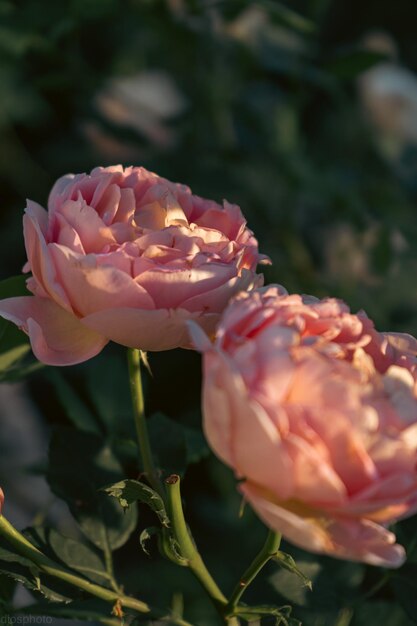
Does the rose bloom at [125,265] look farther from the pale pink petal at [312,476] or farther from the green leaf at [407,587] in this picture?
the green leaf at [407,587]

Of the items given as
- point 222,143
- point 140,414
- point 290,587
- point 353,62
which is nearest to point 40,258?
point 140,414

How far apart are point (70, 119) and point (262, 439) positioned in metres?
1.67

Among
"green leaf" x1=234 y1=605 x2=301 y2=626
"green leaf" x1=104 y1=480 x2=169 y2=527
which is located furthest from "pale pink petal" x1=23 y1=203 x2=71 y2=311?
"green leaf" x1=234 y1=605 x2=301 y2=626

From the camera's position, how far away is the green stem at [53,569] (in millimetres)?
661

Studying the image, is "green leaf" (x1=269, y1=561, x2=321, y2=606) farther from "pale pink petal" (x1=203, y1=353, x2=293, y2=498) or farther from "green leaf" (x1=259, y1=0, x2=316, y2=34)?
"green leaf" (x1=259, y1=0, x2=316, y2=34)

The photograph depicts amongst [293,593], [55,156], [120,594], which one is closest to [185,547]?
[120,594]

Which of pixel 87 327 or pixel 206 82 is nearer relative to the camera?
pixel 87 327

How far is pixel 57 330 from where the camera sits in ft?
2.28

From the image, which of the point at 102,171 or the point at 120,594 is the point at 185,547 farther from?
the point at 102,171

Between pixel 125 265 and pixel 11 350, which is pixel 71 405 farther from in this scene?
pixel 125 265

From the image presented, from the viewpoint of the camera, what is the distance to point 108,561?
0.76 meters

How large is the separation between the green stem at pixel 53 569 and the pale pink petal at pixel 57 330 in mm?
127

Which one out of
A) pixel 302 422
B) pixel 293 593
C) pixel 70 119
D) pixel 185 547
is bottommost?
pixel 70 119

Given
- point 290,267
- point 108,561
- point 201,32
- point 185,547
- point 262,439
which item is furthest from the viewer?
point 290,267
